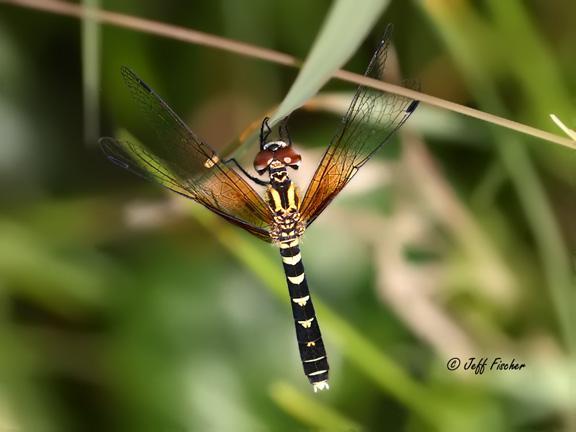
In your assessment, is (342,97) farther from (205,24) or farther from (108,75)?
(108,75)

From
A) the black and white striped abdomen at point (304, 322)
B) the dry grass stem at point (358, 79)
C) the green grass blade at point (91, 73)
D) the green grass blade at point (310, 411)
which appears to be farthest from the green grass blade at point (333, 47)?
the green grass blade at point (310, 411)

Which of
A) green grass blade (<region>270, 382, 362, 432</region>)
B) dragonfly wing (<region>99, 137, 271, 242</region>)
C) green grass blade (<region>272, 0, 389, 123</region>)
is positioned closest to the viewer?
green grass blade (<region>272, 0, 389, 123</region>)

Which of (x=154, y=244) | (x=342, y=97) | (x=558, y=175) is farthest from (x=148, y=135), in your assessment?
(x=558, y=175)

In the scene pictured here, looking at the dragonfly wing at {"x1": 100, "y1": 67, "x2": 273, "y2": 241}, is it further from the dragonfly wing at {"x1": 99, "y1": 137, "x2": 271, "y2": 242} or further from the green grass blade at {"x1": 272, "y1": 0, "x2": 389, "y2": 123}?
the green grass blade at {"x1": 272, "y1": 0, "x2": 389, "y2": 123}

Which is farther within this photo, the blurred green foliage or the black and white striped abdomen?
the blurred green foliage

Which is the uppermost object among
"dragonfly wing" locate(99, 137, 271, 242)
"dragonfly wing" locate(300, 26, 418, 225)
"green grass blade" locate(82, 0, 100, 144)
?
"green grass blade" locate(82, 0, 100, 144)

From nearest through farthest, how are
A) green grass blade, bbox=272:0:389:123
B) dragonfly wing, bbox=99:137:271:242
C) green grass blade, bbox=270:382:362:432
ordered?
green grass blade, bbox=272:0:389:123 → dragonfly wing, bbox=99:137:271:242 → green grass blade, bbox=270:382:362:432

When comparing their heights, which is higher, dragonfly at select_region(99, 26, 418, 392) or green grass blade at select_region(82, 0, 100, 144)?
green grass blade at select_region(82, 0, 100, 144)

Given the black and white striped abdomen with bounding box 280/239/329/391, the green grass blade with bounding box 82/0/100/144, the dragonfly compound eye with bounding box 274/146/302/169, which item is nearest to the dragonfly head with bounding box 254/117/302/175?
the dragonfly compound eye with bounding box 274/146/302/169
